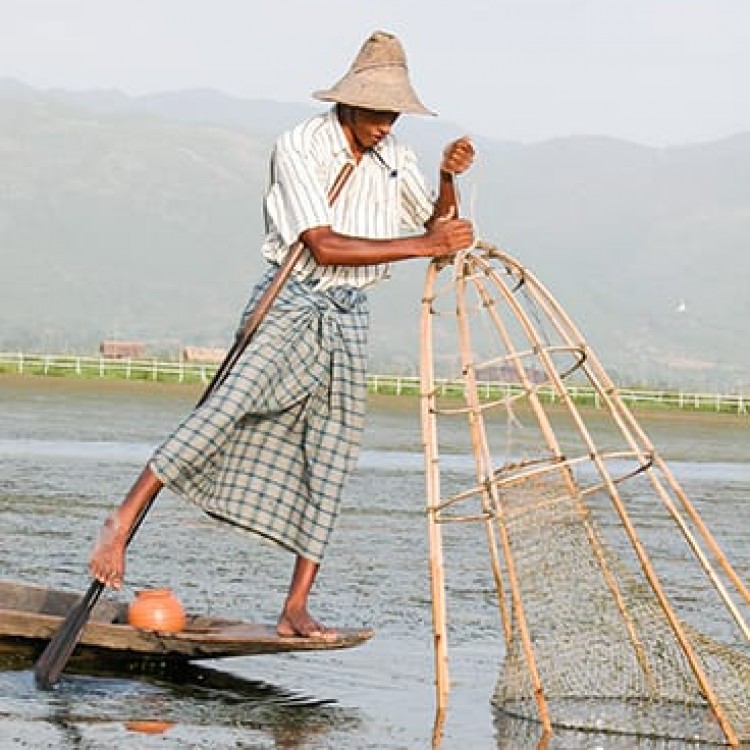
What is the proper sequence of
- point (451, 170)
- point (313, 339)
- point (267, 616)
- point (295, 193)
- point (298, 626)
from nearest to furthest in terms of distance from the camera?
point (295, 193)
point (451, 170)
point (313, 339)
point (298, 626)
point (267, 616)

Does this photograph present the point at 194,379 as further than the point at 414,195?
Yes

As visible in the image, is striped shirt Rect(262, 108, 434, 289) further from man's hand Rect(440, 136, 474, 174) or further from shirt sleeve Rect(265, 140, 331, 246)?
man's hand Rect(440, 136, 474, 174)

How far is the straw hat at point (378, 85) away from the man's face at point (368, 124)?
0.23 feet

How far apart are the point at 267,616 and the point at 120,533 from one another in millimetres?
1934

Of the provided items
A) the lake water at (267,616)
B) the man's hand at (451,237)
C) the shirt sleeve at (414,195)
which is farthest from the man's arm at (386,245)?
the lake water at (267,616)

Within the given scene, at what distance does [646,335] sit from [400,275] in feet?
61.1

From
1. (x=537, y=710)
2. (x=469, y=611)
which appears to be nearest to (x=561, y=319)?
(x=537, y=710)

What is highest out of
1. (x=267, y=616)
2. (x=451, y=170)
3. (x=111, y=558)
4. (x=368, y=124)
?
(x=368, y=124)

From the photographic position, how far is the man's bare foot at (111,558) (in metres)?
7.14

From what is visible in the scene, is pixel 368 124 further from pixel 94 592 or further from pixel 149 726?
pixel 149 726

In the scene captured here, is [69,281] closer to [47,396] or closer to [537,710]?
[47,396]

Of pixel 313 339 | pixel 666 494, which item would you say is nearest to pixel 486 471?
pixel 666 494

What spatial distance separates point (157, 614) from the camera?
7.40m

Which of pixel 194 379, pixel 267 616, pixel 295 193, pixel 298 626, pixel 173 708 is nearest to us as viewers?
pixel 173 708
